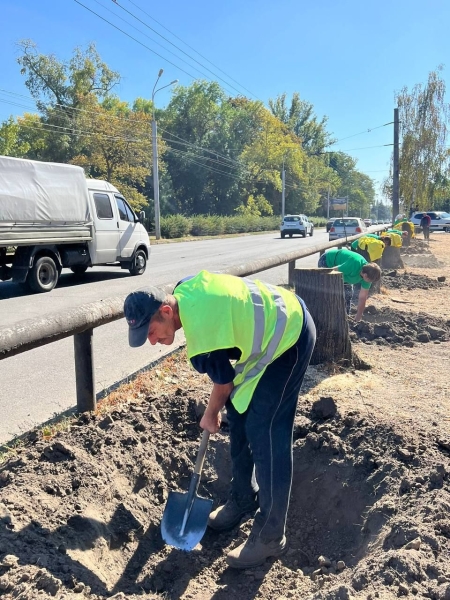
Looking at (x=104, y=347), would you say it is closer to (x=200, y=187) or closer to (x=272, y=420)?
(x=272, y=420)

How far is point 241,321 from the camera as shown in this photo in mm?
2299

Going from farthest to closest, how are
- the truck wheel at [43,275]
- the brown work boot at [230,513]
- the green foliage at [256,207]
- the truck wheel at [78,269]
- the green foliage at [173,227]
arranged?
the green foliage at [256,207] → the green foliage at [173,227] → the truck wheel at [78,269] → the truck wheel at [43,275] → the brown work boot at [230,513]

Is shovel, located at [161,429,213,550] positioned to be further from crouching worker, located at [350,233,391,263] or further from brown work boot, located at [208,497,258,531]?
crouching worker, located at [350,233,391,263]

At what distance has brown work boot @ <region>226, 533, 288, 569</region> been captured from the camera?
2.73 meters

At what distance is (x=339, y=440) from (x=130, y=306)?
1.99m

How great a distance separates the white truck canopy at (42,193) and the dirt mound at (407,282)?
265 inches

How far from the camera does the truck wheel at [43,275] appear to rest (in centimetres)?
1043

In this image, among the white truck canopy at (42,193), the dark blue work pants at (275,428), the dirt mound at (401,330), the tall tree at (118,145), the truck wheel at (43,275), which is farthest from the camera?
the tall tree at (118,145)

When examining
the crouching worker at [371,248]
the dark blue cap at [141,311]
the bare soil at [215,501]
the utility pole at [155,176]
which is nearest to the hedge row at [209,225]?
the utility pole at [155,176]

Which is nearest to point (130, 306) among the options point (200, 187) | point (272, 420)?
point (272, 420)

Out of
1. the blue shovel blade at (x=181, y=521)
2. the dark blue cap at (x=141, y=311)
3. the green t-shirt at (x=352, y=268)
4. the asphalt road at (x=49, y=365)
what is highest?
the dark blue cap at (x=141, y=311)

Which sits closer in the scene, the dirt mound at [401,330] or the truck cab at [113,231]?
the dirt mound at [401,330]

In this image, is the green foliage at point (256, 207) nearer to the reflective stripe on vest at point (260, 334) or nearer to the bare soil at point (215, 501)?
the bare soil at point (215, 501)

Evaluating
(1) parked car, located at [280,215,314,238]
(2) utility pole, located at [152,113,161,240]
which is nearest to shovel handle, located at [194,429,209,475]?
(2) utility pole, located at [152,113,161,240]
